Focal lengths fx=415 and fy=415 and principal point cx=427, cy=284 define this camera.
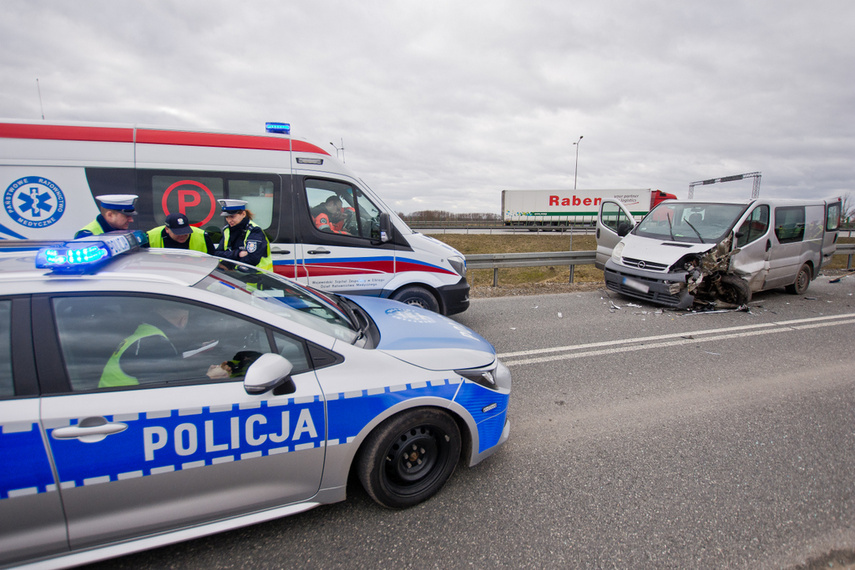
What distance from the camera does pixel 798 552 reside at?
7.06ft

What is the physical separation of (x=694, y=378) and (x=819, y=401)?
96 cm

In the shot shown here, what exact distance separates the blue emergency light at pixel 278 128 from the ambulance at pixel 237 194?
1 cm

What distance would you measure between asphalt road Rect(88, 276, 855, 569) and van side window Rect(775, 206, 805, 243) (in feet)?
12.9

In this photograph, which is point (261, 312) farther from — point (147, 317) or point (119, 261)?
point (119, 261)

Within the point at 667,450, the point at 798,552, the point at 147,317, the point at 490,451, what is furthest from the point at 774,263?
the point at 147,317

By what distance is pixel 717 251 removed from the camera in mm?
7078

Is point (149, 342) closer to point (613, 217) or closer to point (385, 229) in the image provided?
point (385, 229)

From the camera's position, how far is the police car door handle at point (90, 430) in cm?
171

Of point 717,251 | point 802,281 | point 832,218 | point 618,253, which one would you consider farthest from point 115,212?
point 832,218

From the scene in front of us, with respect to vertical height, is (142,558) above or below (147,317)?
below

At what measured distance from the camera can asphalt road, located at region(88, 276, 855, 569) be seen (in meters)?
2.13

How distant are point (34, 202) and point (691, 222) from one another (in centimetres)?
965

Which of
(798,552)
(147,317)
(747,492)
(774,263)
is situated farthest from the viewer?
(774,263)

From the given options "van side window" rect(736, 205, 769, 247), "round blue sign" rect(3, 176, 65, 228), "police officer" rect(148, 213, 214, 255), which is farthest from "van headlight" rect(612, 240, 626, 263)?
"round blue sign" rect(3, 176, 65, 228)
